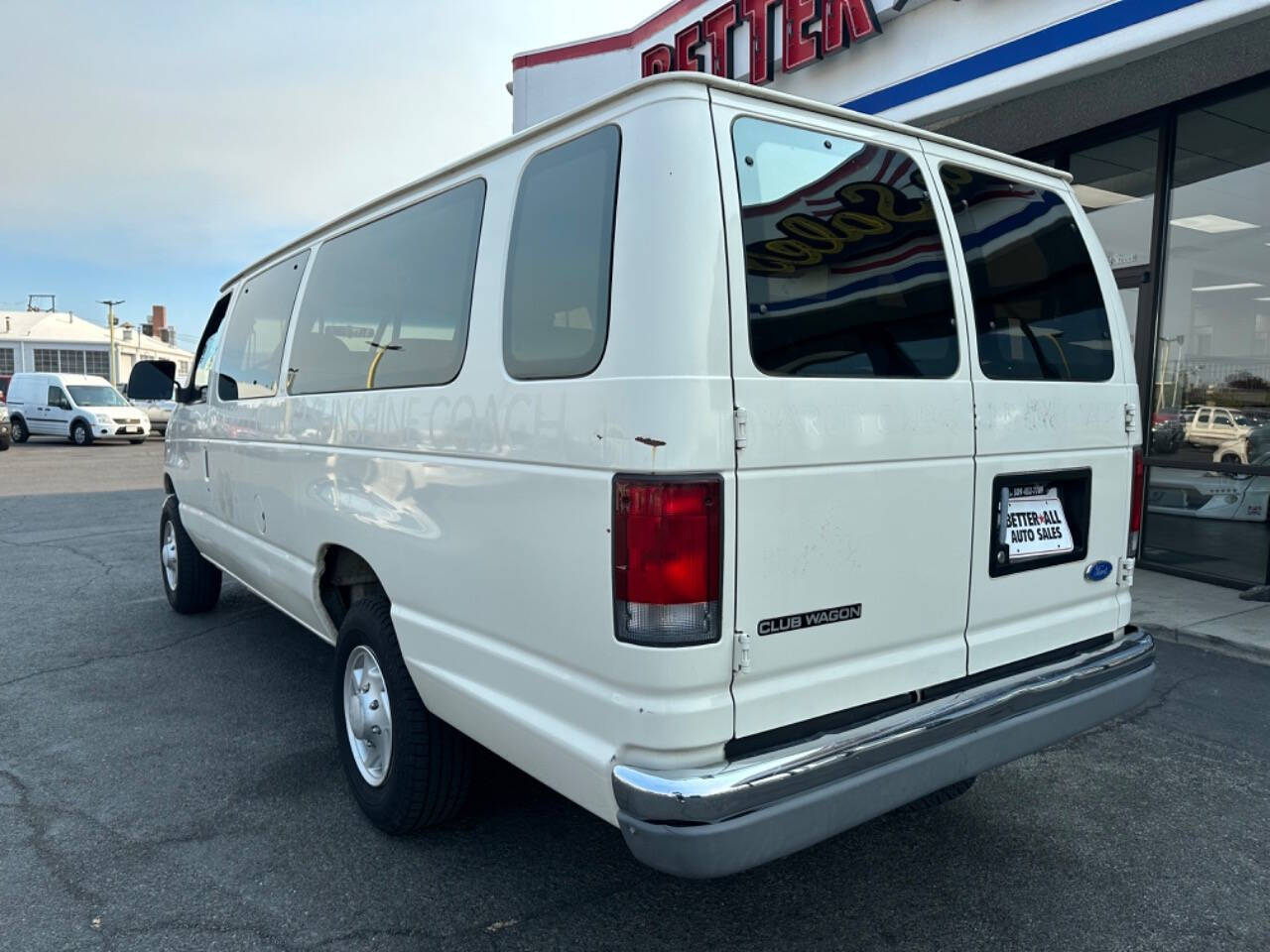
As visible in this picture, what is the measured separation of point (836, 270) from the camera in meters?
2.37

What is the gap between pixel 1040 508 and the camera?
9.26 ft

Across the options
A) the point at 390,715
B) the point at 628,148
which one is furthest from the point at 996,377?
the point at 390,715

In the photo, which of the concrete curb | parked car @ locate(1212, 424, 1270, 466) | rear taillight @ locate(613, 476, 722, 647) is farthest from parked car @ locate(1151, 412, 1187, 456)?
rear taillight @ locate(613, 476, 722, 647)

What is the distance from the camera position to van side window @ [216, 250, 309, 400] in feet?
13.1

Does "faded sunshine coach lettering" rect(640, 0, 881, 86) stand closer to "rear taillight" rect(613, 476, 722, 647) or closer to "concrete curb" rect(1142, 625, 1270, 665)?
"concrete curb" rect(1142, 625, 1270, 665)

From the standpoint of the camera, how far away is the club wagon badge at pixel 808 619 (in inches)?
85.8

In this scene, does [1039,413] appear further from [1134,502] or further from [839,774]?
[839,774]

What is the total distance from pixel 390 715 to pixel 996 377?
2.18 meters

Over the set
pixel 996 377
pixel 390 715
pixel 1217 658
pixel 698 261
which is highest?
pixel 698 261

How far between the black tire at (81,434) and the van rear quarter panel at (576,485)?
950 inches

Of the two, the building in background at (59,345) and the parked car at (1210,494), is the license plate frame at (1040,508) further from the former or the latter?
the building in background at (59,345)

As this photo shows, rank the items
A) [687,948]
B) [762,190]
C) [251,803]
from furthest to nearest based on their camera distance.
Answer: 1. [251,803]
2. [687,948]
3. [762,190]

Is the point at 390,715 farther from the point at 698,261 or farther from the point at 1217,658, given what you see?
the point at 1217,658

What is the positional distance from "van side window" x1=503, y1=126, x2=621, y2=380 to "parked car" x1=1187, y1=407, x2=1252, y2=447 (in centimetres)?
672
